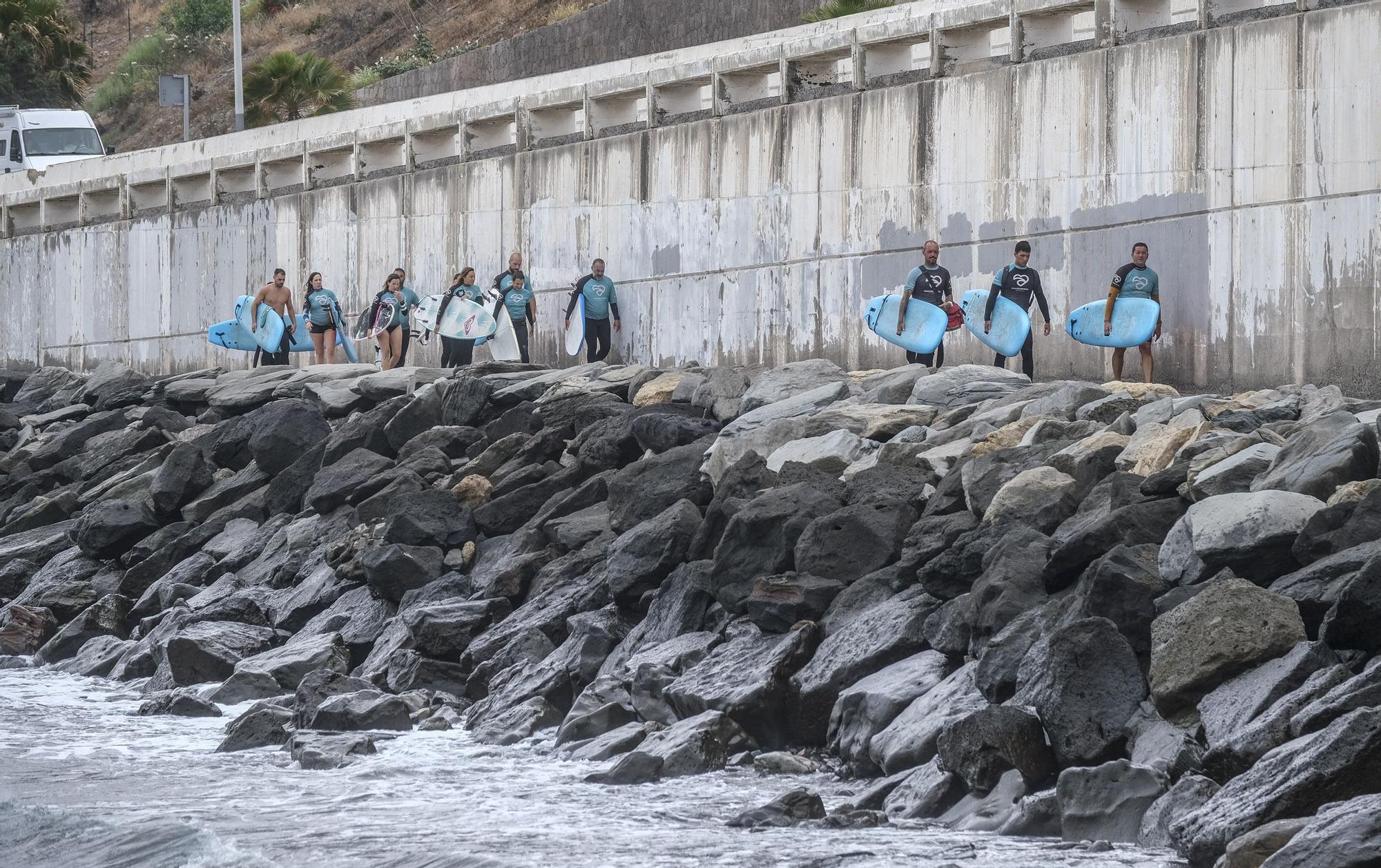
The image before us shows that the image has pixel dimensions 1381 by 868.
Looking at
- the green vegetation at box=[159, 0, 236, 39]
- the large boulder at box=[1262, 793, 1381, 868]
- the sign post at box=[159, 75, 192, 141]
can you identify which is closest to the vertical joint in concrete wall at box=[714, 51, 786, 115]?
the large boulder at box=[1262, 793, 1381, 868]

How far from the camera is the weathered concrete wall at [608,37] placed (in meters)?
30.6

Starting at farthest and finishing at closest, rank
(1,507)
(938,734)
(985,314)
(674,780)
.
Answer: (1,507) → (985,314) → (674,780) → (938,734)

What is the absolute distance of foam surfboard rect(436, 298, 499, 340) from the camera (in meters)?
21.4

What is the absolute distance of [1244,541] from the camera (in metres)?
9.37

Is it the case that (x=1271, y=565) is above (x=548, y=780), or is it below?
above

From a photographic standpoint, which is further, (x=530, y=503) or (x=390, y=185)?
(x=390, y=185)

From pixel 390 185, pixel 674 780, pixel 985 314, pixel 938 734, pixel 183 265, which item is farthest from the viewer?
pixel 183 265

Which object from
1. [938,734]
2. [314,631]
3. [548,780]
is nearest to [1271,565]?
[938,734]

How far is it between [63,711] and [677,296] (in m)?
8.52

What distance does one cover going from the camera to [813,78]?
18.9 m

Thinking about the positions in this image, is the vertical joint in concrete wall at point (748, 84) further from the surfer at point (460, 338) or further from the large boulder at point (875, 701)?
the large boulder at point (875, 701)

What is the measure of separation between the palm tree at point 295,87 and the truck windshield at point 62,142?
335cm

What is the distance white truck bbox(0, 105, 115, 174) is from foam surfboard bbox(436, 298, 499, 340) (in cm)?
1735

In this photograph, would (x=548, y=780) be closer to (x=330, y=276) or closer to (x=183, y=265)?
(x=330, y=276)
